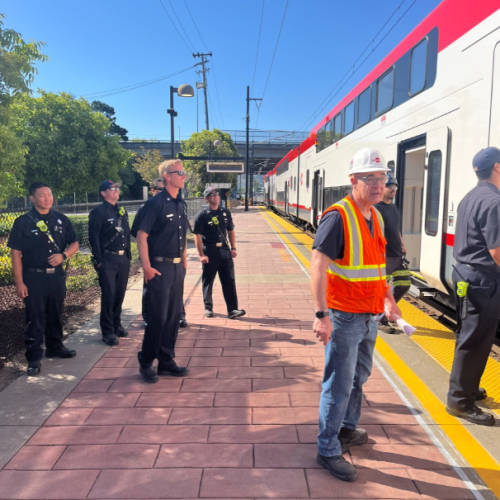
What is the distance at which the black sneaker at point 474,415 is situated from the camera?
10.8 ft

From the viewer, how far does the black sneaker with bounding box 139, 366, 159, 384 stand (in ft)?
13.3

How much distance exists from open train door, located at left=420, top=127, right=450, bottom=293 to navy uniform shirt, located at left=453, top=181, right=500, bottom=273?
2187 mm

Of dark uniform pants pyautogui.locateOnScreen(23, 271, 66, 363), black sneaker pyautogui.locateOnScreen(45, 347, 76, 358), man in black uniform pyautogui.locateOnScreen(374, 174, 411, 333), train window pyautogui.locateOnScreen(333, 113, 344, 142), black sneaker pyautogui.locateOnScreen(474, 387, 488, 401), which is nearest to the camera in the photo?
black sneaker pyautogui.locateOnScreen(474, 387, 488, 401)

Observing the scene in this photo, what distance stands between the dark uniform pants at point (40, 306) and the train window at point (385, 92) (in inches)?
240

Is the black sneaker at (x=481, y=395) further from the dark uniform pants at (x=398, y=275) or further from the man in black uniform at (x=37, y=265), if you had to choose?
the man in black uniform at (x=37, y=265)

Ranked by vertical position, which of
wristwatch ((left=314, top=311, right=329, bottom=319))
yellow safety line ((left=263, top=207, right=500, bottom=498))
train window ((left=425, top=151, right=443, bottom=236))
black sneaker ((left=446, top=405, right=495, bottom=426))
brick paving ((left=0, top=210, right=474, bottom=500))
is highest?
train window ((left=425, top=151, right=443, bottom=236))

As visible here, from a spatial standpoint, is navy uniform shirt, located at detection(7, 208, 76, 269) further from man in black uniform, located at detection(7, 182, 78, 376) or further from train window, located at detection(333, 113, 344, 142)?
train window, located at detection(333, 113, 344, 142)

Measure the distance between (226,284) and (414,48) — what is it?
449 centimetres

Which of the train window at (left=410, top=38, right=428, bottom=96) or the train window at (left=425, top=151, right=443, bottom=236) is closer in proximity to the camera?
the train window at (left=425, top=151, right=443, bottom=236)

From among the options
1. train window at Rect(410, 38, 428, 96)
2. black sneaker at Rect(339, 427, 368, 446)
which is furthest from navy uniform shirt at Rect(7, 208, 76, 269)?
train window at Rect(410, 38, 428, 96)

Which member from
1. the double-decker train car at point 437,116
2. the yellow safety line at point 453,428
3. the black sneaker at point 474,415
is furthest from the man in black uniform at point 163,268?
the double-decker train car at point 437,116

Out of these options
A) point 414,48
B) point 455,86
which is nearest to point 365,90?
point 414,48

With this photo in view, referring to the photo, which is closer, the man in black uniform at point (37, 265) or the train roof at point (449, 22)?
the man in black uniform at point (37, 265)

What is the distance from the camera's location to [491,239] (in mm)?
3037
